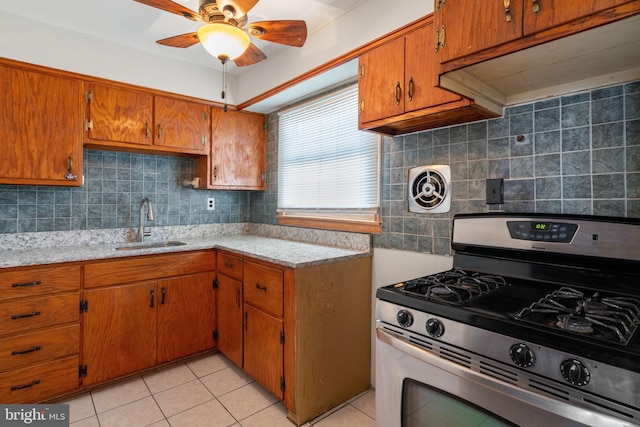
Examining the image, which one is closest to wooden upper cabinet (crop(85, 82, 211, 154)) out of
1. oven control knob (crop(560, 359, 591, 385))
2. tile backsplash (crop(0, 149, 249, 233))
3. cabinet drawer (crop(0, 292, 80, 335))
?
tile backsplash (crop(0, 149, 249, 233))

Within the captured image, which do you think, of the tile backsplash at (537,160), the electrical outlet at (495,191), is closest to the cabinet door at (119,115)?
the tile backsplash at (537,160)

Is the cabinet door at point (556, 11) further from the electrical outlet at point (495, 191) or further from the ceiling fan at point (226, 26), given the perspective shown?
the ceiling fan at point (226, 26)

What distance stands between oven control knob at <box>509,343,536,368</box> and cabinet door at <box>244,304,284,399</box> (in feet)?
4.23

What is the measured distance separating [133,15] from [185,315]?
213cm

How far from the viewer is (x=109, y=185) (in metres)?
2.69

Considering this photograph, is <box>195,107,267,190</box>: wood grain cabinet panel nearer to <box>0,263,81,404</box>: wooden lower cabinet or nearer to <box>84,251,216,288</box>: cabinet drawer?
<box>84,251,216,288</box>: cabinet drawer

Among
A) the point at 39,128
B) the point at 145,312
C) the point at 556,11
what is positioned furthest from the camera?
the point at 145,312

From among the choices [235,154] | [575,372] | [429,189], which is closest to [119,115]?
[235,154]

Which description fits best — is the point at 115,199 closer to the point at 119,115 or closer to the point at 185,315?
the point at 119,115

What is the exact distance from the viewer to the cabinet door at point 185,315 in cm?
239

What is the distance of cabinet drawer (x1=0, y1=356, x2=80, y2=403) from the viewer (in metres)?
1.86

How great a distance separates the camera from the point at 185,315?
2.49 meters

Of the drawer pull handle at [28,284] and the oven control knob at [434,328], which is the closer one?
the oven control knob at [434,328]

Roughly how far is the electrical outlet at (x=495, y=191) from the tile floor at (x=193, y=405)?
4.59ft
